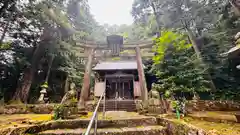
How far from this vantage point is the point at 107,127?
3.19 meters

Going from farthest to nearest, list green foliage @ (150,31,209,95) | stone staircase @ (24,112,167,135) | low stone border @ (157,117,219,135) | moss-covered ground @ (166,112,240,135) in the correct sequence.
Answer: green foliage @ (150,31,209,95) → stone staircase @ (24,112,167,135) → moss-covered ground @ (166,112,240,135) → low stone border @ (157,117,219,135)

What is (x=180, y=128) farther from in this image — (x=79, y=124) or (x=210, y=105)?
(x=210, y=105)

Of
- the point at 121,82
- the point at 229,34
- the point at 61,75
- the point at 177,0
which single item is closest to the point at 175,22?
the point at 177,0

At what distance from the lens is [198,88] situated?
22.7 ft

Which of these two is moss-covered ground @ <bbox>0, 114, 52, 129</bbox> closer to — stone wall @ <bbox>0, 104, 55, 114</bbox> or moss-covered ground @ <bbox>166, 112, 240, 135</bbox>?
stone wall @ <bbox>0, 104, 55, 114</bbox>

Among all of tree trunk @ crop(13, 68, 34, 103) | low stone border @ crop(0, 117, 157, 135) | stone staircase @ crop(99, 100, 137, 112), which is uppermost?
tree trunk @ crop(13, 68, 34, 103)

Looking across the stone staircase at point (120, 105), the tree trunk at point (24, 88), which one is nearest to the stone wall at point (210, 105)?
the stone staircase at point (120, 105)

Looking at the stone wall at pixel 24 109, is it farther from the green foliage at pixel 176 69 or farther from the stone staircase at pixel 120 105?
the green foliage at pixel 176 69

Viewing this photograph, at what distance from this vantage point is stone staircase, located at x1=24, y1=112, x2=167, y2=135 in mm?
2738

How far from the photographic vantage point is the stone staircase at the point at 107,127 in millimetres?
2738

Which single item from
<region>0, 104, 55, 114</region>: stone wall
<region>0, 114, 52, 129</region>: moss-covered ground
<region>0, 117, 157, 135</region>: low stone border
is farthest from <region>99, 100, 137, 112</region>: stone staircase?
<region>0, 117, 157, 135</region>: low stone border

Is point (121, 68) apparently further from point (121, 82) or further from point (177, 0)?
point (177, 0)

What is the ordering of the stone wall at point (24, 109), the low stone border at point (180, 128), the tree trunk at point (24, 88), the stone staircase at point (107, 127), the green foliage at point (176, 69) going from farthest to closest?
the tree trunk at point (24, 88) < the green foliage at point (176, 69) < the stone wall at point (24, 109) < the stone staircase at point (107, 127) < the low stone border at point (180, 128)

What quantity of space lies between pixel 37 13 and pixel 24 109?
19.3 feet
